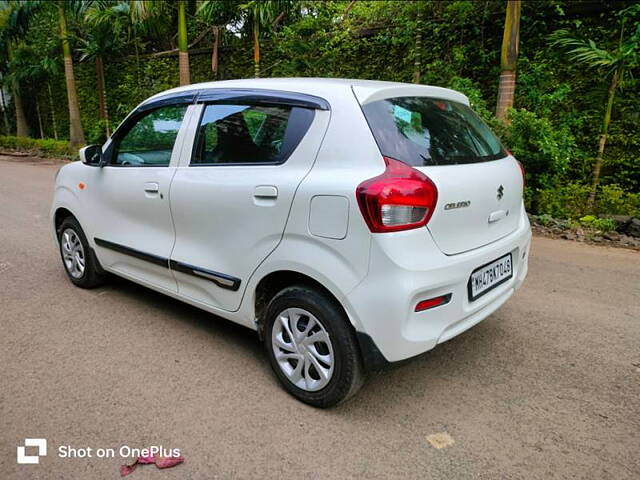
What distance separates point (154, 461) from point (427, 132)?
2159 millimetres

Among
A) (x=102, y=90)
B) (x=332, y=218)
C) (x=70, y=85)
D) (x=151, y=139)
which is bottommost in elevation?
(x=332, y=218)

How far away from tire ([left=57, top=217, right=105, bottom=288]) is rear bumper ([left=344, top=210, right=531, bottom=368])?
2802mm

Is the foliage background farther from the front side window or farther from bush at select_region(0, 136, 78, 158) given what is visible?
bush at select_region(0, 136, 78, 158)

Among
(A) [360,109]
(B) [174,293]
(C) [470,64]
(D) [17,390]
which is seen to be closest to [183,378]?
(B) [174,293]

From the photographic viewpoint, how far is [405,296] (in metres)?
2.24

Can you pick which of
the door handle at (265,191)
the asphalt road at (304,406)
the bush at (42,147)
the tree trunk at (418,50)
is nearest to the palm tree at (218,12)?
the tree trunk at (418,50)

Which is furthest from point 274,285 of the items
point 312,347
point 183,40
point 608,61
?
point 183,40

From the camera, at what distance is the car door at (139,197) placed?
3381 mm

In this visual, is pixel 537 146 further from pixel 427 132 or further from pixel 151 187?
pixel 151 187

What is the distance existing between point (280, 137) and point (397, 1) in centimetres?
857

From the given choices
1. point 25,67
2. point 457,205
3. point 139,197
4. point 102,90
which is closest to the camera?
point 457,205

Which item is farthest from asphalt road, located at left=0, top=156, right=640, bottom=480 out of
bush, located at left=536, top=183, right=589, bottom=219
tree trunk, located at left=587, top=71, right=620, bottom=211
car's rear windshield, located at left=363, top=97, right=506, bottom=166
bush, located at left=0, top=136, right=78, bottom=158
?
bush, located at left=0, top=136, right=78, bottom=158

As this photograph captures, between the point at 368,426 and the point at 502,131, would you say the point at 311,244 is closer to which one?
the point at 368,426

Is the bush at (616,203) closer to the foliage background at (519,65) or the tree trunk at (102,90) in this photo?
the foliage background at (519,65)
